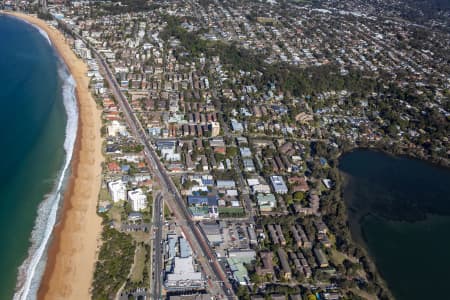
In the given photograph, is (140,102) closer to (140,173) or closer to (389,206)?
(140,173)

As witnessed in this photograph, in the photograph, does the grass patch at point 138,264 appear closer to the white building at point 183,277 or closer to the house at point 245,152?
the white building at point 183,277

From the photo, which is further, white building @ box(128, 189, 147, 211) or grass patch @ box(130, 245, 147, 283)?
white building @ box(128, 189, 147, 211)

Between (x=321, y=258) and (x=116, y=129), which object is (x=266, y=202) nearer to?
(x=321, y=258)

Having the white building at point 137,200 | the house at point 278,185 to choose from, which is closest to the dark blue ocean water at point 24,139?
the white building at point 137,200

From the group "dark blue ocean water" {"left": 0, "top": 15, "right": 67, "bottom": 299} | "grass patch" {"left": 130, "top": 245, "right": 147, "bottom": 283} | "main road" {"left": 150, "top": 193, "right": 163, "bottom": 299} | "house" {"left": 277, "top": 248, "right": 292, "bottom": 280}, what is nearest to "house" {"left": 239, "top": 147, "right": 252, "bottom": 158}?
"main road" {"left": 150, "top": 193, "right": 163, "bottom": 299}

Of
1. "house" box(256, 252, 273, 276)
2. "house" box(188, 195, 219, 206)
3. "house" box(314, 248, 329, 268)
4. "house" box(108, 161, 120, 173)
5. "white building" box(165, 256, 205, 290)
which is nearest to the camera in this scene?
"white building" box(165, 256, 205, 290)

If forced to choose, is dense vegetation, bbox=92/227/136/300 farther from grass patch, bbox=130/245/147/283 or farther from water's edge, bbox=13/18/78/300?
water's edge, bbox=13/18/78/300

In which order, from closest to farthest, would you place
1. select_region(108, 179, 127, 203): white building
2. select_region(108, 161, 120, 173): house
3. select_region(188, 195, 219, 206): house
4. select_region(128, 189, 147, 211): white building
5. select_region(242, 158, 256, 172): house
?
select_region(128, 189, 147, 211): white building
select_region(108, 179, 127, 203): white building
select_region(188, 195, 219, 206): house
select_region(108, 161, 120, 173): house
select_region(242, 158, 256, 172): house
